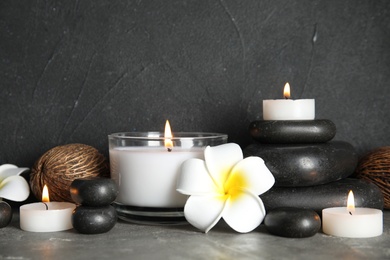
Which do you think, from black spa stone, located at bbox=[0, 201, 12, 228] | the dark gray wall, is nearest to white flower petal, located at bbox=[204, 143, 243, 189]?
the dark gray wall

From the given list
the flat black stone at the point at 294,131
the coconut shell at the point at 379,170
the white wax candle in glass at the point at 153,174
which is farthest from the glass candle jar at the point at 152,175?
the coconut shell at the point at 379,170

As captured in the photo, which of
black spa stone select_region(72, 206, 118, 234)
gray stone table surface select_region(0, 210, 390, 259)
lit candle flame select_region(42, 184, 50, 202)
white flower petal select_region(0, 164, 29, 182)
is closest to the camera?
gray stone table surface select_region(0, 210, 390, 259)

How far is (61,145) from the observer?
3.90 feet

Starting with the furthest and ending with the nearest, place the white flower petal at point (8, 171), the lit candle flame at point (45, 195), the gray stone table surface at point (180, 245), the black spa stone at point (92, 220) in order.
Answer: the white flower petal at point (8, 171) < the lit candle flame at point (45, 195) < the black spa stone at point (92, 220) < the gray stone table surface at point (180, 245)

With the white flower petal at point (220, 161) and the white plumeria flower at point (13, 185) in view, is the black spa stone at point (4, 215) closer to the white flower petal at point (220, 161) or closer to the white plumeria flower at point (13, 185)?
the white plumeria flower at point (13, 185)

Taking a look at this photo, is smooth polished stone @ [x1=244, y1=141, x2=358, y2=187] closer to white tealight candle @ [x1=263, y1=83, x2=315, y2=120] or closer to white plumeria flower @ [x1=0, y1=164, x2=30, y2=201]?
white tealight candle @ [x1=263, y1=83, x2=315, y2=120]

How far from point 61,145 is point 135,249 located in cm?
44

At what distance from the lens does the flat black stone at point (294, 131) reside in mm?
1004

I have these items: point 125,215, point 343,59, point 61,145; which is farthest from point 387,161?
Answer: point 61,145

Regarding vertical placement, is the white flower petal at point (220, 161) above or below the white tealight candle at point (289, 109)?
below

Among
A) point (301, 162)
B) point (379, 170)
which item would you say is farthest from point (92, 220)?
point (379, 170)

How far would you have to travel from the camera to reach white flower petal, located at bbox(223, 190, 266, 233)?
90 cm

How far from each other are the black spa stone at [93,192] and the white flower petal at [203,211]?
13 cm

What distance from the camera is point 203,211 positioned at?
91cm
